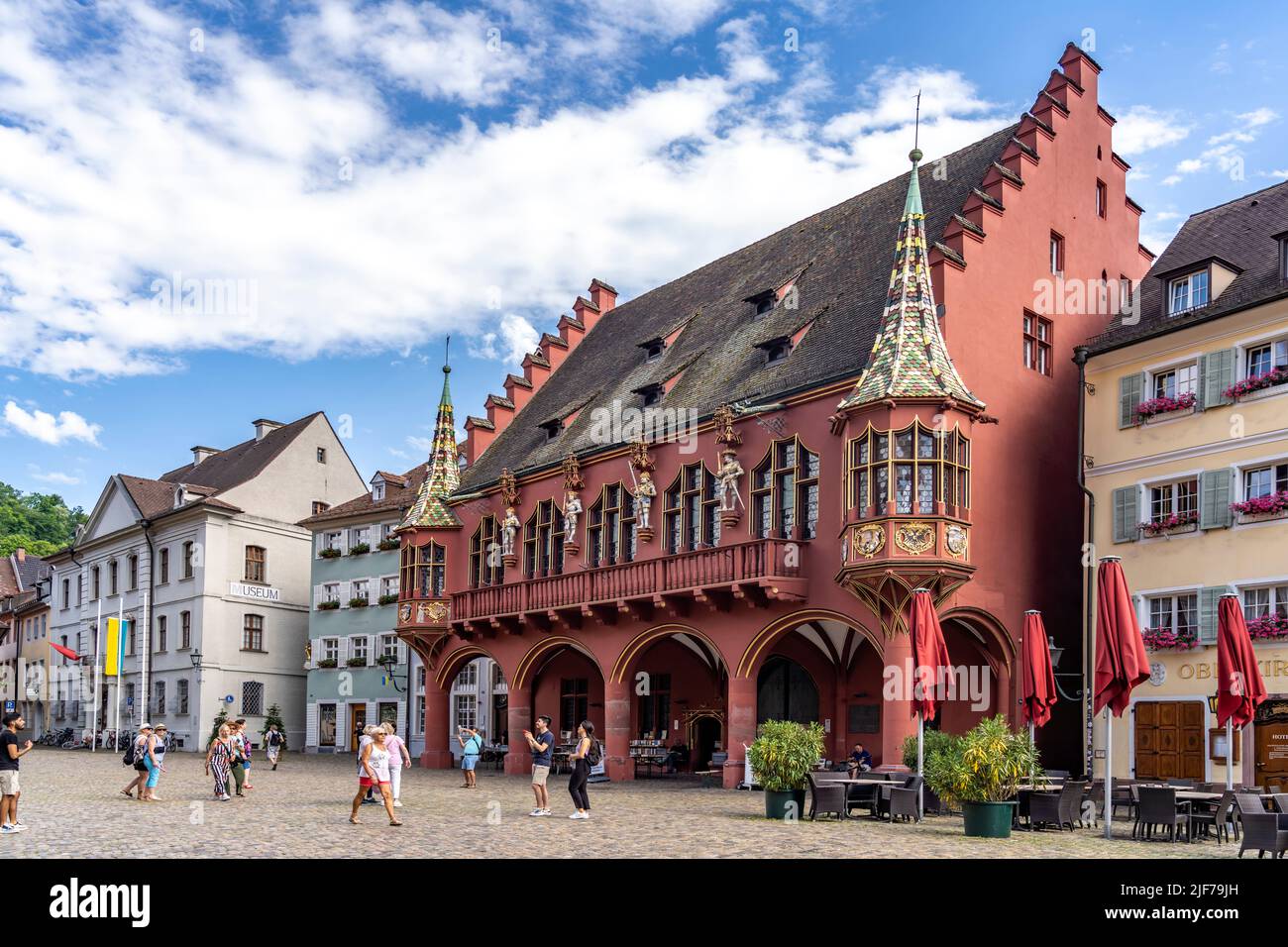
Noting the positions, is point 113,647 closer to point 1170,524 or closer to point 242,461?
point 242,461

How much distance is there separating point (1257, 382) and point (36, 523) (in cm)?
9401

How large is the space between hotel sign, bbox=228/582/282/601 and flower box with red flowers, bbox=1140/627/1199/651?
3833 cm

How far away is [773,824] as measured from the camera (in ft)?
70.2

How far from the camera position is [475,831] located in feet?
64.4

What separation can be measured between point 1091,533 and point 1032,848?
14.3 m

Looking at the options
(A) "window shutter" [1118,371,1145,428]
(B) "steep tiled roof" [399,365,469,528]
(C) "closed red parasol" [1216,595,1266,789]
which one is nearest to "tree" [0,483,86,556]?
(B) "steep tiled roof" [399,365,469,528]

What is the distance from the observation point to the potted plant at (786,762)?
72.1ft

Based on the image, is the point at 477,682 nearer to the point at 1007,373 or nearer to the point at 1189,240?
the point at 1007,373

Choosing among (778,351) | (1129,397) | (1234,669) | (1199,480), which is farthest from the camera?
(778,351)

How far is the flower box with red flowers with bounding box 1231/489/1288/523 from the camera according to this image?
87.7ft

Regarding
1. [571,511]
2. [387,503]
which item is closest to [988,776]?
[571,511]

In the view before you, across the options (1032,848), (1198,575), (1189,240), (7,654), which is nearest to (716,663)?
(1198,575)

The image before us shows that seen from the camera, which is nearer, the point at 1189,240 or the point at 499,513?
the point at 1189,240

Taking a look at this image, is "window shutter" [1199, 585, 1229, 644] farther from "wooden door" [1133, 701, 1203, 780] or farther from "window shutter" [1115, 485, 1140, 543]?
"window shutter" [1115, 485, 1140, 543]
